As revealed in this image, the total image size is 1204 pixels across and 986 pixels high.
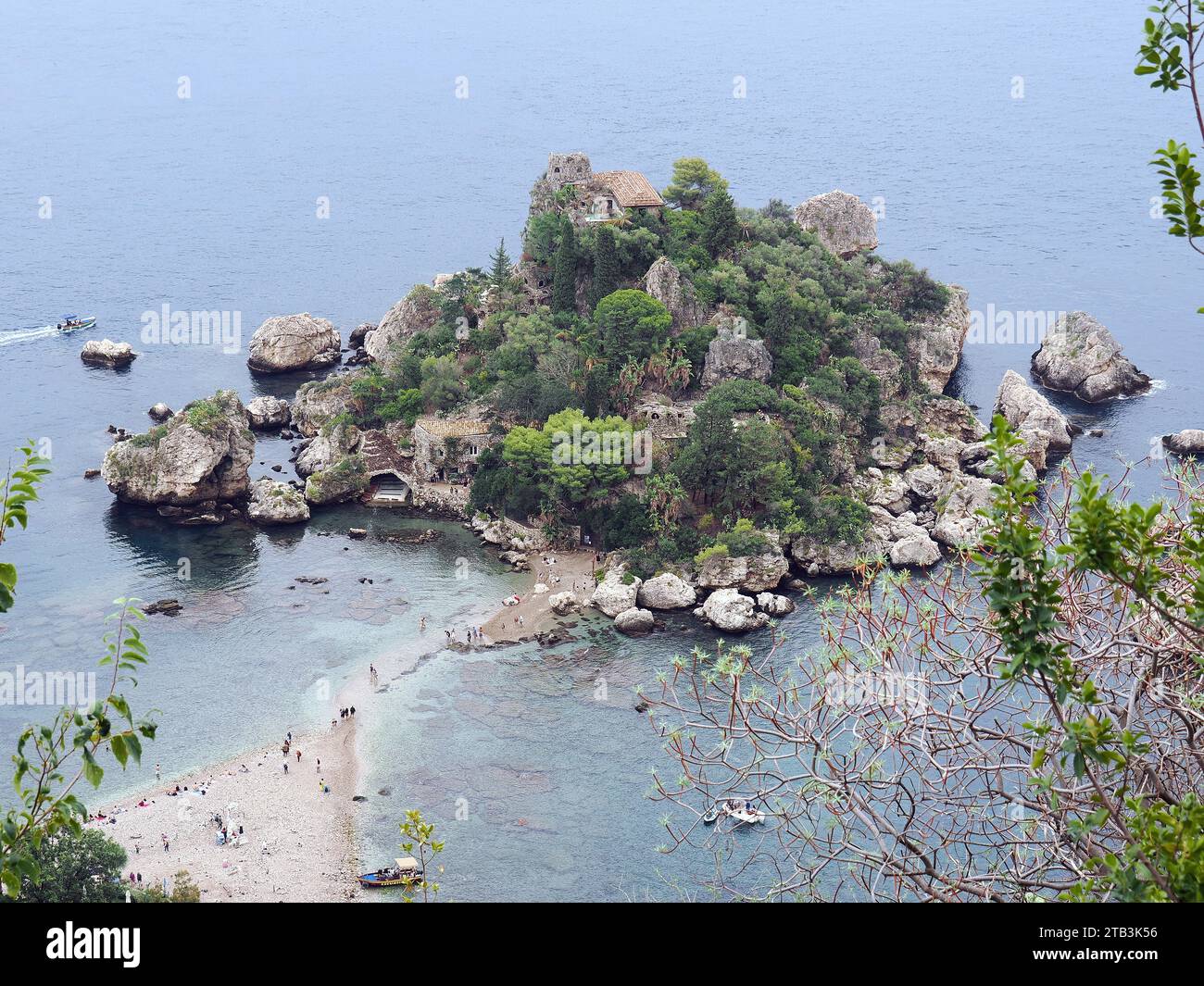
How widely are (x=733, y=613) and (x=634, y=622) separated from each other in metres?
4.80

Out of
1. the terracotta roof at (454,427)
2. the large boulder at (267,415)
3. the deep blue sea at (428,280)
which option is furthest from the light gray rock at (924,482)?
the large boulder at (267,415)

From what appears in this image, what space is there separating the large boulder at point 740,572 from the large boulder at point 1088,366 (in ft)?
116

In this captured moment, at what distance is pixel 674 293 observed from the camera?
272 ft

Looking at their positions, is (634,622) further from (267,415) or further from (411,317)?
(267,415)

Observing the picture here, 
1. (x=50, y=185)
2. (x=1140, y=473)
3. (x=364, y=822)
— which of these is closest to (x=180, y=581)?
(x=364, y=822)

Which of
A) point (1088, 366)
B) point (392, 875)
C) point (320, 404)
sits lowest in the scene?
point (392, 875)

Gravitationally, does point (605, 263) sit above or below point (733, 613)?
above

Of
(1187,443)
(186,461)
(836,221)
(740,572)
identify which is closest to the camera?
(740,572)

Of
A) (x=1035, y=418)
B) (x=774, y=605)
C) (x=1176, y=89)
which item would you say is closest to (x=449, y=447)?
(x=774, y=605)

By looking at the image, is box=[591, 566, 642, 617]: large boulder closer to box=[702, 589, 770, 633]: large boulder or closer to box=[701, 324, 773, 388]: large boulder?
box=[702, 589, 770, 633]: large boulder

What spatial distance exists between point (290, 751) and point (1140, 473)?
51246 millimetres

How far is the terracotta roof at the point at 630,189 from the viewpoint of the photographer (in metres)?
88.3

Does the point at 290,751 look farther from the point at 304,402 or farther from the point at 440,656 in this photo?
the point at 304,402

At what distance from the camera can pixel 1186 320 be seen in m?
110
